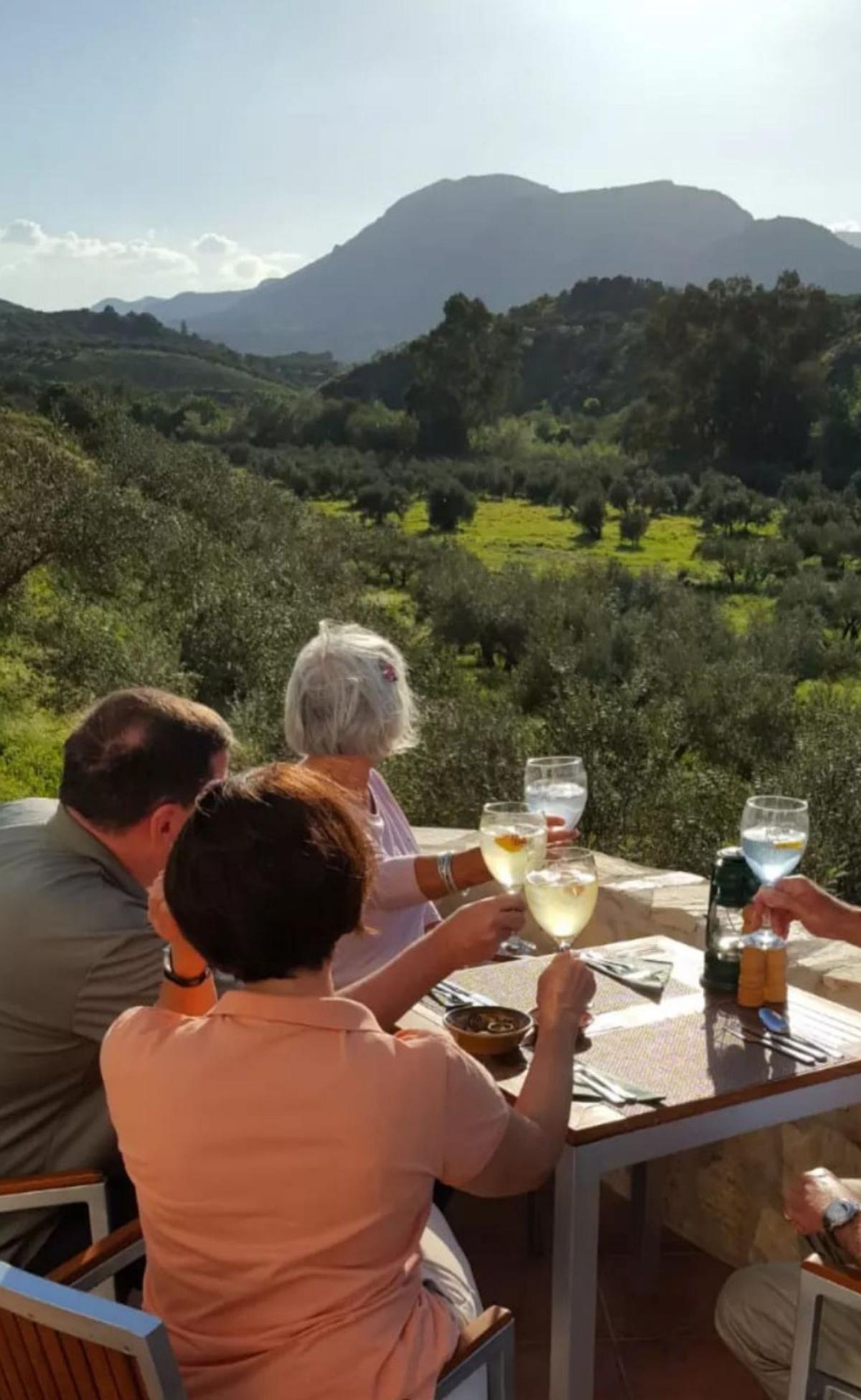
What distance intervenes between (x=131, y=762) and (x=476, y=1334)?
3.10 feet

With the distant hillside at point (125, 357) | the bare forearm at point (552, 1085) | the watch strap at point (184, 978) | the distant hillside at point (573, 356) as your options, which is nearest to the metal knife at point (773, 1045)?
the bare forearm at point (552, 1085)

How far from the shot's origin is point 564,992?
1610 mm

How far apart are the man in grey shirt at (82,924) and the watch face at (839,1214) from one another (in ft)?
3.15

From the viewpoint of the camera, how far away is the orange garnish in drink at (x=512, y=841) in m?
1.84

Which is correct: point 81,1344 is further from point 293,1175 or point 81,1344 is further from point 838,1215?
point 838,1215

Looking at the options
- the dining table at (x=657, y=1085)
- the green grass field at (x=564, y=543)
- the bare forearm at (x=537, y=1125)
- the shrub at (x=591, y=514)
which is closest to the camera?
the bare forearm at (x=537, y=1125)

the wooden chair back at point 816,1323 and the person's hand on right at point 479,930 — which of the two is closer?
the wooden chair back at point 816,1323

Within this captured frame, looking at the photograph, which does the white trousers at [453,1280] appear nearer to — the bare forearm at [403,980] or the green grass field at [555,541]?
the bare forearm at [403,980]

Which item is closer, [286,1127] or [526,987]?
[286,1127]

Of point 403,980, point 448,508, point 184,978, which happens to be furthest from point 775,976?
point 448,508

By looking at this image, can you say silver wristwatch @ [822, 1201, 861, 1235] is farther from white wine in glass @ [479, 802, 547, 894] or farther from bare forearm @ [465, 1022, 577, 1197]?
white wine in glass @ [479, 802, 547, 894]

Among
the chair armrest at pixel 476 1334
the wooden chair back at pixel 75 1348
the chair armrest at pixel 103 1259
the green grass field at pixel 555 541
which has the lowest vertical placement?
the green grass field at pixel 555 541

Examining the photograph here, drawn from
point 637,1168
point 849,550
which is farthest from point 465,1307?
point 849,550

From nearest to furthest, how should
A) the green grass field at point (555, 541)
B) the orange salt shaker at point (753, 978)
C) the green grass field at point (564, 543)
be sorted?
the orange salt shaker at point (753, 978), the green grass field at point (564, 543), the green grass field at point (555, 541)
